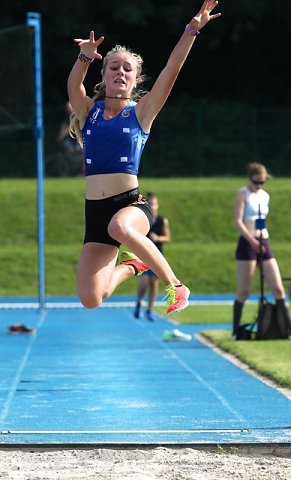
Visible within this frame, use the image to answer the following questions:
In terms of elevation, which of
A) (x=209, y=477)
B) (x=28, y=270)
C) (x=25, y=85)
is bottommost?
(x=28, y=270)

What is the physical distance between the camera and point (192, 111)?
36031 millimetres

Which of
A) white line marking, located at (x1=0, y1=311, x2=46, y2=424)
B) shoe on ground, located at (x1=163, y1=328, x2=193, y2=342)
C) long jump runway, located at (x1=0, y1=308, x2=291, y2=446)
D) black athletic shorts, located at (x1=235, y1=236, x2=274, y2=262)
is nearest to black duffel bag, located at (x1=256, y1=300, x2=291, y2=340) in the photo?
black athletic shorts, located at (x1=235, y1=236, x2=274, y2=262)

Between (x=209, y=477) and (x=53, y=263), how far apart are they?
72.1ft

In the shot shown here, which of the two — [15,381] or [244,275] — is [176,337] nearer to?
[244,275]

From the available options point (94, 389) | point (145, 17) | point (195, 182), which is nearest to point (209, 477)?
point (94, 389)

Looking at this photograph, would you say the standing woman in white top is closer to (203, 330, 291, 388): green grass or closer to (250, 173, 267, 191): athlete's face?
(250, 173, 267, 191): athlete's face

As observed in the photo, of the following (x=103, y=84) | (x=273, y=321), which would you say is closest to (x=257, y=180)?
(x=273, y=321)

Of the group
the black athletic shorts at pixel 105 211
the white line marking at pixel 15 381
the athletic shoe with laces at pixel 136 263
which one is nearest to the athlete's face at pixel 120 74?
the black athletic shorts at pixel 105 211

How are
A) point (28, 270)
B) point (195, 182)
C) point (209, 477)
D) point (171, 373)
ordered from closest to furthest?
point (209, 477) < point (171, 373) < point (28, 270) < point (195, 182)

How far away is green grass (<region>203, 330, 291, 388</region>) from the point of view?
11.2 m

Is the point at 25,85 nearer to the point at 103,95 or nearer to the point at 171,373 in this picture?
the point at 171,373

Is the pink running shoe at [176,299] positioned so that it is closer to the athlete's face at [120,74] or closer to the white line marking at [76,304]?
the athlete's face at [120,74]

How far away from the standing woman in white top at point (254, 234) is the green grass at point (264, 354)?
0.68m

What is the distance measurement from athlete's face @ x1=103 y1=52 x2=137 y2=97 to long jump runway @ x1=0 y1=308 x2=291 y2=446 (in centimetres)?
225
